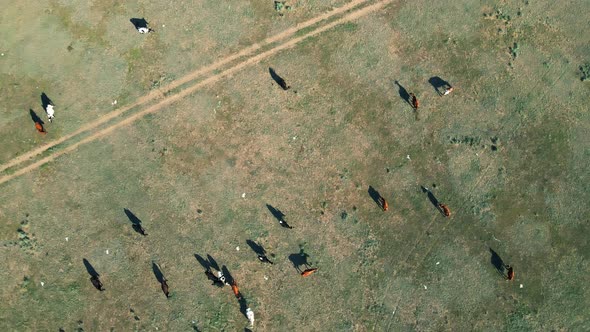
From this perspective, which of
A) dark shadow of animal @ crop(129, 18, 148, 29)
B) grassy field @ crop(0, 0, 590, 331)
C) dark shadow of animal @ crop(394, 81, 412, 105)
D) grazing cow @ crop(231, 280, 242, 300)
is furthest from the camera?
dark shadow of animal @ crop(129, 18, 148, 29)

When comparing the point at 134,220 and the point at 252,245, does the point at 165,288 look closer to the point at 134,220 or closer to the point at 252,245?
the point at 134,220

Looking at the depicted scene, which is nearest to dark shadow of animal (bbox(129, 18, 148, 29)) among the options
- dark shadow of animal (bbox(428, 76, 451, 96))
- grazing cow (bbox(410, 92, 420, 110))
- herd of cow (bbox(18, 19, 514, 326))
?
herd of cow (bbox(18, 19, 514, 326))

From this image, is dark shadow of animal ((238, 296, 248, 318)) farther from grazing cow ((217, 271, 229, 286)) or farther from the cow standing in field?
the cow standing in field

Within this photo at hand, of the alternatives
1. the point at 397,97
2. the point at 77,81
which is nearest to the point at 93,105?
the point at 77,81

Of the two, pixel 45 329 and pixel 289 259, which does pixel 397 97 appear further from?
pixel 45 329

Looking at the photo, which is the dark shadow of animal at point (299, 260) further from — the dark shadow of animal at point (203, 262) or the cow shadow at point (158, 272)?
the cow shadow at point (158, 272)

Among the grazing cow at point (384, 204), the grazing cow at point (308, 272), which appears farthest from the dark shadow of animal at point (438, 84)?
the grazing cow at point (308, 272)
